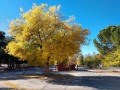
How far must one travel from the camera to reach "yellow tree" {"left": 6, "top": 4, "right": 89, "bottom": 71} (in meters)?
30.1

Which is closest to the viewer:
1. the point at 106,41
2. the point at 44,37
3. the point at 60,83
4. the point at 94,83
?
the point at 94,83

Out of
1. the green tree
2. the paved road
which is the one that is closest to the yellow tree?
the paved road

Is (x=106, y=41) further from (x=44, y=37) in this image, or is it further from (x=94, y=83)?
(x=94, y=83)

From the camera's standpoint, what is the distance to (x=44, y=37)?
31.9 metres

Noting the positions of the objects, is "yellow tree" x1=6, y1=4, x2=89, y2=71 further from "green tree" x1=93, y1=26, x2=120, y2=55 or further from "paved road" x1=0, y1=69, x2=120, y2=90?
"green tree" x1=93, y1=26, x2=120, y2=55

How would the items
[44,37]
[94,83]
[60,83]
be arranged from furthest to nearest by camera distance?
1. [44,37]
2. [60,83]
3. [94,83]

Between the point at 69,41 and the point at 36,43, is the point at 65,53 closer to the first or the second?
the point at 69,41

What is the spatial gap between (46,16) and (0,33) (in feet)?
107

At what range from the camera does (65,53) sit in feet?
99.5

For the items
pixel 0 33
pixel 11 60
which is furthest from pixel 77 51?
pixel 11 60

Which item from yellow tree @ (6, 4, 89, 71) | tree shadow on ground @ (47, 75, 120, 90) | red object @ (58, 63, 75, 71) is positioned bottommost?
tree shadow on ground @ (47, 75, 120, 90)

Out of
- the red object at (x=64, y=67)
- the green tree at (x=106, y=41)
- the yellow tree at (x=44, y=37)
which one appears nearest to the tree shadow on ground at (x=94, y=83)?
the yellow tree at (x=44, y=37)

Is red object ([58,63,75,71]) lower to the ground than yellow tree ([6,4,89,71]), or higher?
lower

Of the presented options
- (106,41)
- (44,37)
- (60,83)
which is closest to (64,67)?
(106,41)
